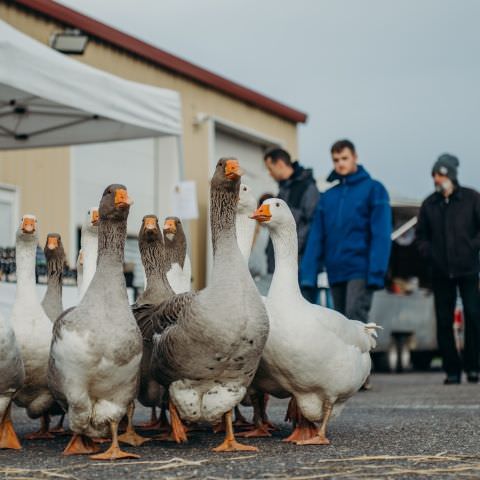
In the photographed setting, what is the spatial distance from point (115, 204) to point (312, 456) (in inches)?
63.6

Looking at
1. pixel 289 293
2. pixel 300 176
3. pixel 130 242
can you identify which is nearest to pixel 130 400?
pixel 289 293

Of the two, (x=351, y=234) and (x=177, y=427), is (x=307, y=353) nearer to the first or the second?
(x=177, y=427)

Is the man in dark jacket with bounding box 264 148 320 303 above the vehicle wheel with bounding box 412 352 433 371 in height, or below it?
above

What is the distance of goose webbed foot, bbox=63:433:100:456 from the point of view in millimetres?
5711

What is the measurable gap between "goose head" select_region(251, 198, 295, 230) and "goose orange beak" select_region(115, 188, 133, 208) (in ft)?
3.32

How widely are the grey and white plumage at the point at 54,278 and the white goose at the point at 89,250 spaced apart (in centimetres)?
15

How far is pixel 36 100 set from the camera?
33.6 ft

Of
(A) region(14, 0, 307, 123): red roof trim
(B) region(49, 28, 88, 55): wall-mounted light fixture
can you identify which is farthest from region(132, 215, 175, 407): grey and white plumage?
(A) region(14, 0, 307, 123): red roof trim

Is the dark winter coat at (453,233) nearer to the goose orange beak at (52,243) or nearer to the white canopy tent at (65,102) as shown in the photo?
the white canopy tent at (65,102)

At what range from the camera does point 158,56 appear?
18.3 meters

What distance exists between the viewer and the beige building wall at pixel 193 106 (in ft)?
50.6

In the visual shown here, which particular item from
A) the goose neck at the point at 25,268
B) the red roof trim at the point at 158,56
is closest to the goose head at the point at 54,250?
the goose neck at the point at 25,268

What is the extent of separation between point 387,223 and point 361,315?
0.82 metres

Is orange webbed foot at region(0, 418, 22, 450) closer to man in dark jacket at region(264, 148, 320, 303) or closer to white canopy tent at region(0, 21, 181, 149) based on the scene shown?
white canopy tent at region(0, 21, 181, 149)
